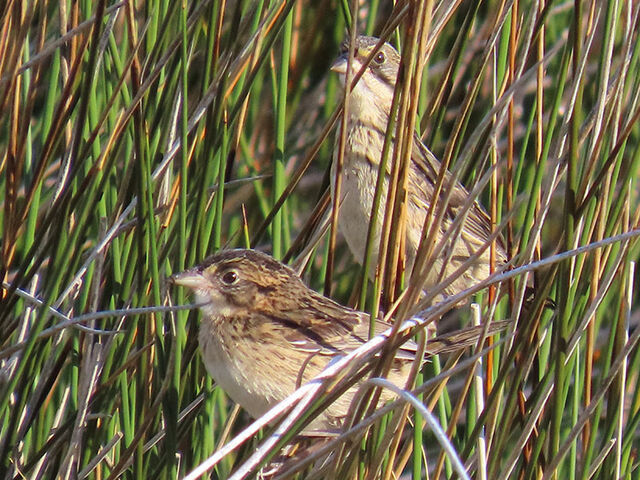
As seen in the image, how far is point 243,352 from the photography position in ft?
10.4

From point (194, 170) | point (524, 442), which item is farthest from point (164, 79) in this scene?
point (524, 442)

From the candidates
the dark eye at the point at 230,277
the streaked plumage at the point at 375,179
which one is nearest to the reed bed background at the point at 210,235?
the dark eye at the point at 230,277

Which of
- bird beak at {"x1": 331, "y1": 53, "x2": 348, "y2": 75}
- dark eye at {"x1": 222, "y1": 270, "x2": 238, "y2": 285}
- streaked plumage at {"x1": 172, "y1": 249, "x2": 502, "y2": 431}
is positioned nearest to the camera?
streaked plumage at {"x1": 172, "y1": 249, "x2": 502, "y2": 431}

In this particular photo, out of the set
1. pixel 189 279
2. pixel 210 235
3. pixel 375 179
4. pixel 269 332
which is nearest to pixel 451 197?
pixel 375 179

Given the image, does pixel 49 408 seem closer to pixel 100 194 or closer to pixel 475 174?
pixel 100 194

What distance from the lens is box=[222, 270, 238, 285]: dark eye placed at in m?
3.23

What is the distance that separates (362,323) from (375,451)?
0.73 metres

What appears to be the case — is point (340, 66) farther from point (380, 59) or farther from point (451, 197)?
point (451, 197)

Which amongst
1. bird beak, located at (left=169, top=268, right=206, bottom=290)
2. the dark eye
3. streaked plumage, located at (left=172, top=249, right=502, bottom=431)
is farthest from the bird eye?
bird beak, located at (left=169, top=268, right=206, bottom=290)

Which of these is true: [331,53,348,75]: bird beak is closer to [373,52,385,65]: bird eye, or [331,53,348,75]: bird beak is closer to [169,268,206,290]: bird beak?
[373,52,385,65]: bird eye

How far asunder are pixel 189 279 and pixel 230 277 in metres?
0.42

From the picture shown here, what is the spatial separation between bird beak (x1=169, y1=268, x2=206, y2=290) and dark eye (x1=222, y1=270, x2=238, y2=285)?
0.64 ft

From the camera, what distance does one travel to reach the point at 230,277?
327 centimetres

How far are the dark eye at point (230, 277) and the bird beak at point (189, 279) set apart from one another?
7.7 inches
